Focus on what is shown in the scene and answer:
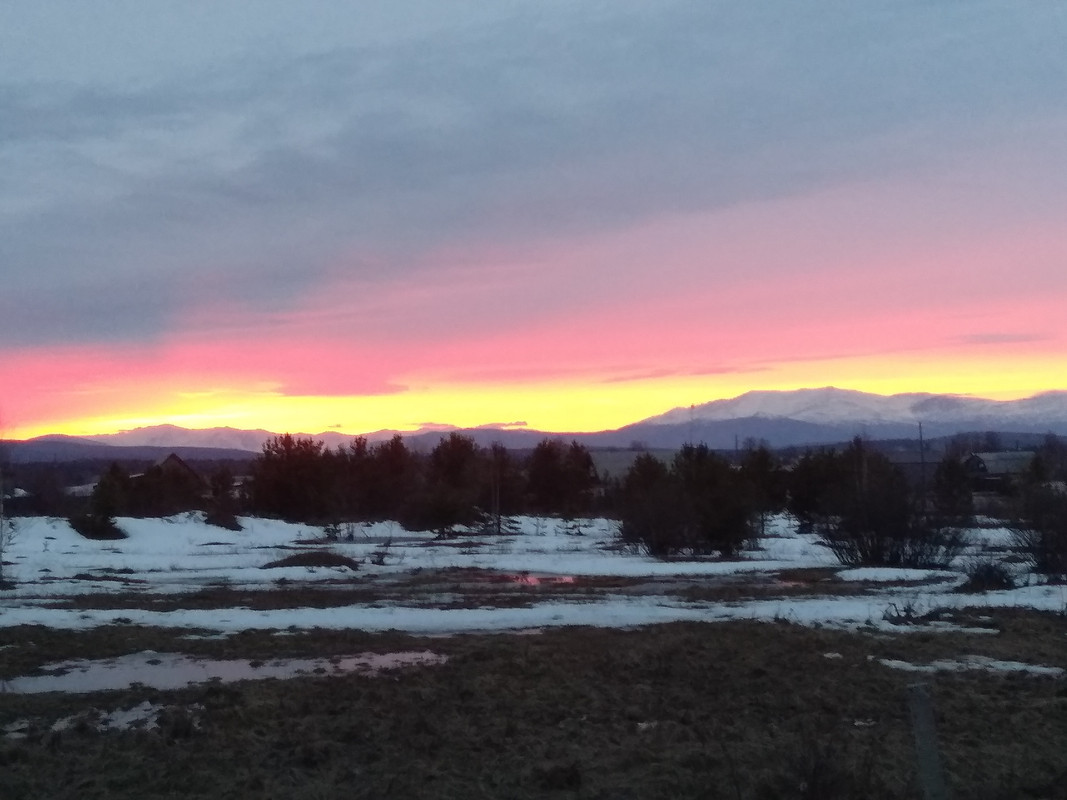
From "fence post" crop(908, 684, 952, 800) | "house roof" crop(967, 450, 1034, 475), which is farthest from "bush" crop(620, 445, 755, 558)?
"house roof" crop(967, 450, 1034, 475)

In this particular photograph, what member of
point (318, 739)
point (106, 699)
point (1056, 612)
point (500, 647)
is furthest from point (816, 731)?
point (1056, 612)

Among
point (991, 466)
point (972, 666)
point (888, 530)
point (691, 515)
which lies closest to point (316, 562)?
point (691, 515)

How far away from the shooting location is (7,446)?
31.2 meters

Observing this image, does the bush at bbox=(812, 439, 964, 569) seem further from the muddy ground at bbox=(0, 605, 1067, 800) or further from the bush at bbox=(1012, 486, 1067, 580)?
the muddy ground at bbox=(0, 605, 1067, 800)

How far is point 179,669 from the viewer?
12.5 meters

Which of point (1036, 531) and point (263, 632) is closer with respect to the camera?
point (263, 632)

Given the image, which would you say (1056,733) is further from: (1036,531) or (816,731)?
(1036,531)

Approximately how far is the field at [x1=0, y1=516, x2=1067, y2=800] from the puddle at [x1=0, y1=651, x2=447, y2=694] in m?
0.06

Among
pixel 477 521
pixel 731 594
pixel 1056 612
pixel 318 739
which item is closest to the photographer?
pixel 318 739

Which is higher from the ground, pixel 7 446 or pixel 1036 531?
pixel 7 446

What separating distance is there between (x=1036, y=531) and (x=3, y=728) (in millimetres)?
24088

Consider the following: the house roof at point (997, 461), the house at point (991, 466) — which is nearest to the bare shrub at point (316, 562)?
the house at point (991, 466)

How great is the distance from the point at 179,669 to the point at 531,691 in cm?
468

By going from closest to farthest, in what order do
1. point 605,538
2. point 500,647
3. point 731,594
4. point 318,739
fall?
Result: point 318,739, point 500,647, point 731,594, point 605,538
